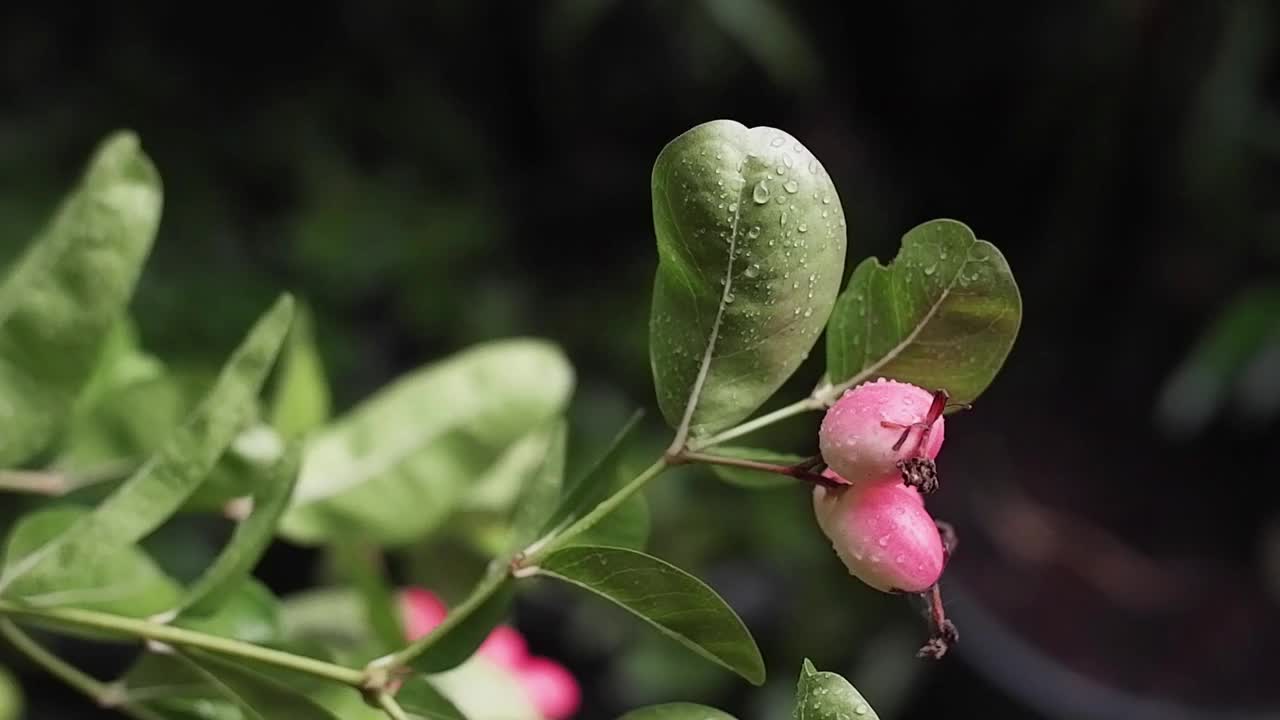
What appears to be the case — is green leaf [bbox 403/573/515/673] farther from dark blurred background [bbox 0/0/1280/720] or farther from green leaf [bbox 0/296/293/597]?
dark blurred background [bbox 0/0/1280/720]

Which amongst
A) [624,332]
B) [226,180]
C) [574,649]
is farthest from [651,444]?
[226,180]

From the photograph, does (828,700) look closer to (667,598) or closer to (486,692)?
(667,598)

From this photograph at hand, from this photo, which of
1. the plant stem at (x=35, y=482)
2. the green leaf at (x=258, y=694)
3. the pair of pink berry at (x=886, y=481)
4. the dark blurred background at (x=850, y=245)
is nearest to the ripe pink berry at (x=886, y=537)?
the pair of pink berry at (x=886, y=481)

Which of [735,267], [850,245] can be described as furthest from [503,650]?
[850,245]

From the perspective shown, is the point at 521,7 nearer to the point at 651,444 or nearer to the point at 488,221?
the point at 488,221

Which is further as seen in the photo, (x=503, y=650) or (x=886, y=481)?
(x=503, y=650)

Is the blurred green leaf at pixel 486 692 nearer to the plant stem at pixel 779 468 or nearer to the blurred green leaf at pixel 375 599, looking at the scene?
the blurred green leaf at pixel 375 599
